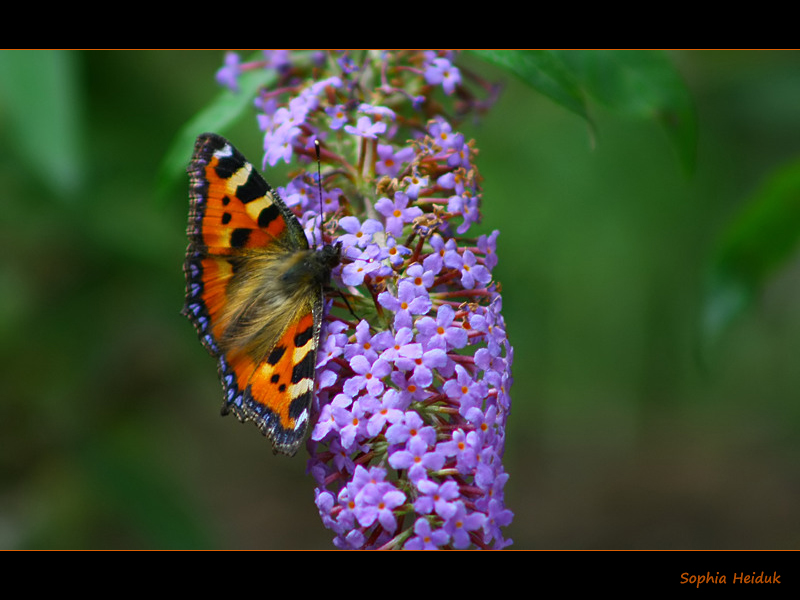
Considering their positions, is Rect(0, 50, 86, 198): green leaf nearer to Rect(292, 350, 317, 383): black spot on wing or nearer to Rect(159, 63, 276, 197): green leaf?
Rect(159, 63, 276, 197): green leaf

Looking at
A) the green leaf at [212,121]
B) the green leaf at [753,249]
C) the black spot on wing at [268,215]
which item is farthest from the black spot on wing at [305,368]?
the green leaf at [753,249]

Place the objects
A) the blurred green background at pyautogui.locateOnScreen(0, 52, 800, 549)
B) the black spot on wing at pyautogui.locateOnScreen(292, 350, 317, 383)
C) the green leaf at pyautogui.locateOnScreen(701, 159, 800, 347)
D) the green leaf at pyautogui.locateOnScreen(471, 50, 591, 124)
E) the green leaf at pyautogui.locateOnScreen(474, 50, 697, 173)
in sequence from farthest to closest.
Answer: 1. the blurred green background at pyautogui.locateOnScreen(0, 52, 800, 549)
2. the green leaf at pyautogui.locateOnScreen(701, 159, 800, 347)
3. the green leaf at pyautogui.locateOnScreen(474, 50, 697, 173)
4. the green leaf at pyautogui.locateOnScreen(471, 50, 591, 124)
5. the black spot on wing at pyautogui.locateOnScreen(292, 350, 317, 383)

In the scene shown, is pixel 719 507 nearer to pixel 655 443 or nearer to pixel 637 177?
pixel 655 443

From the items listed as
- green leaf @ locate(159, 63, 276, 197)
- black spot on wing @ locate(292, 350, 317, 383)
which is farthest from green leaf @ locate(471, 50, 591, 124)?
black spot on wing @ locate(292, 350, 317, 383)

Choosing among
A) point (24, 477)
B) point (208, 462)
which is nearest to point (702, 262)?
point (24, 477)

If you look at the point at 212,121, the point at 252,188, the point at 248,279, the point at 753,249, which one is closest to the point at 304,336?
the point at 248,279

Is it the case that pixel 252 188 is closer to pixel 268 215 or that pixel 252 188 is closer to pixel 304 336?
pixel 268 215
